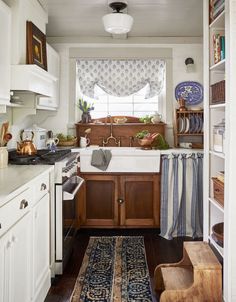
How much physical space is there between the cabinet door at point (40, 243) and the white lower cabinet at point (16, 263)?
0.48ft

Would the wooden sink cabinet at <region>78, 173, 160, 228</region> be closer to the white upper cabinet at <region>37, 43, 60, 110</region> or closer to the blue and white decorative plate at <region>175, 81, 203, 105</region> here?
the white upper cabinet at <region>37, 43, 60, 110</region>

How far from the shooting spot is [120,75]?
4523 mm

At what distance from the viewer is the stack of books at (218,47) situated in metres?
2.43

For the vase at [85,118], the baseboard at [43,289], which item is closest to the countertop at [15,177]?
the baseboard at [43,289]

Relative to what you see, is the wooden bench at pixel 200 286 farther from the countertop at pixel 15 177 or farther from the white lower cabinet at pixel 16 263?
the countertop at pixel 15 177

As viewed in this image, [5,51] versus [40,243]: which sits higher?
[5,51]

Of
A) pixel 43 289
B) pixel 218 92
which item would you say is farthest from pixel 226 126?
pixel 43 289

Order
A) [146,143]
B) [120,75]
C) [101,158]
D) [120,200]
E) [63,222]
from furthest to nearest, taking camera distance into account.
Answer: [120,75]
[146,143]
[120,200]
[101,158]
[63,222]

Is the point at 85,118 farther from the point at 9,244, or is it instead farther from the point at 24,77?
the point at 9,244

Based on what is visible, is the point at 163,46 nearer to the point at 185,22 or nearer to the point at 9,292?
the point at 185,22

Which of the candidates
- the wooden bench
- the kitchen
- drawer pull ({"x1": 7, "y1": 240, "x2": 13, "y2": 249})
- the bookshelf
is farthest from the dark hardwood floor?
drawer pull ({"x1": 7, "y1": 240, "x2": 13, "y2": 249})

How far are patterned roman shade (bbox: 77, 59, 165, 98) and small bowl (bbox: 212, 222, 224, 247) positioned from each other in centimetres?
237

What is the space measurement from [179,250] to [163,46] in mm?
2526

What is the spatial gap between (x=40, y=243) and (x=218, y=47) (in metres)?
1.86
